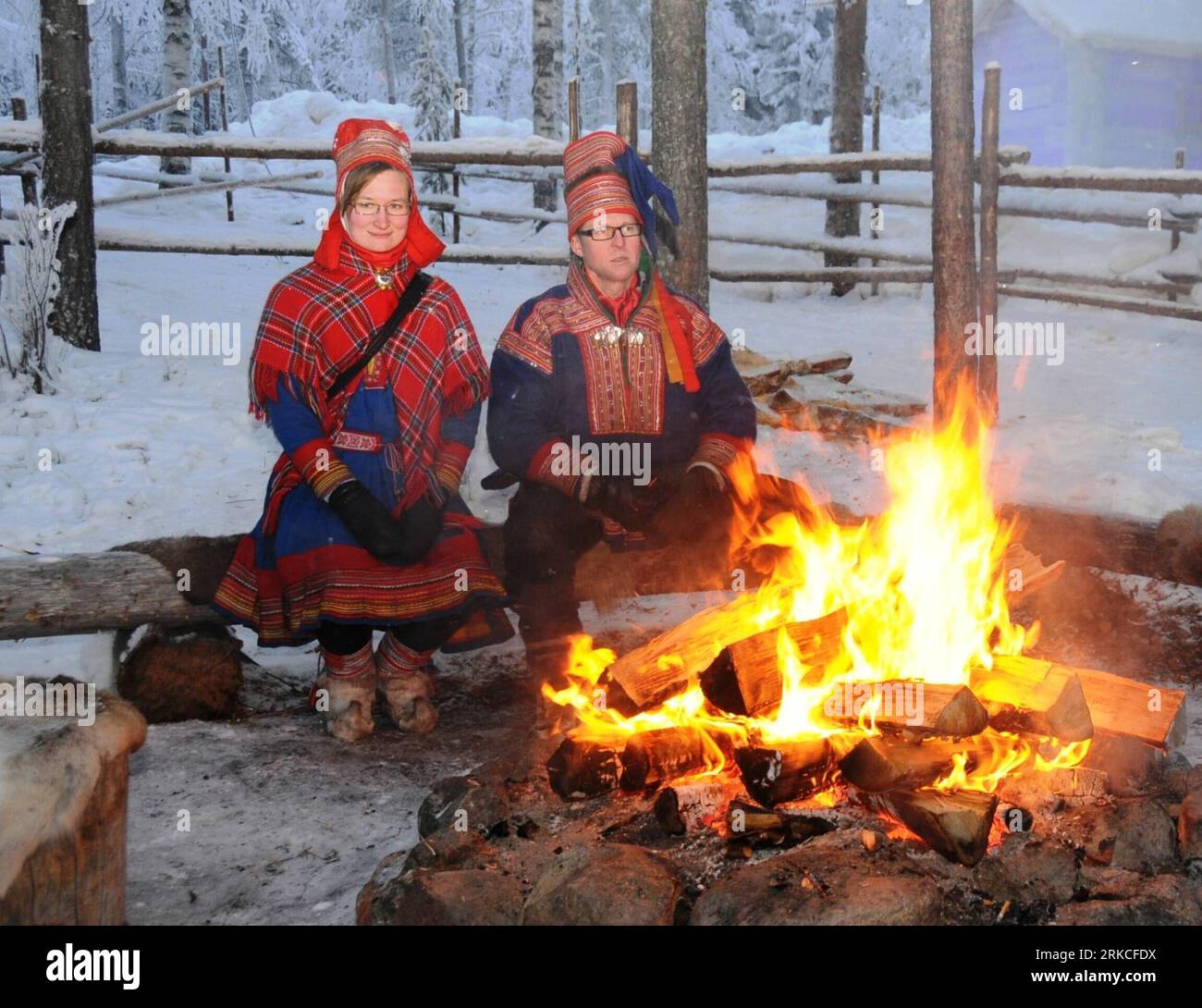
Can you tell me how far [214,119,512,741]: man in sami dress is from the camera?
3705mm

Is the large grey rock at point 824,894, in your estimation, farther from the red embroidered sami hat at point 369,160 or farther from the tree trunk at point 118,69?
the tree trunk at point 118,69

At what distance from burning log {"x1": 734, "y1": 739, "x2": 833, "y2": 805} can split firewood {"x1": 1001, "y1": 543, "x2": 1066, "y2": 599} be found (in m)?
1.58

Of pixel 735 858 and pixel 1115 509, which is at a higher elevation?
pixel 1115 509

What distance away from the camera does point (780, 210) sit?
48.3ft

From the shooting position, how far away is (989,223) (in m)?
7.00

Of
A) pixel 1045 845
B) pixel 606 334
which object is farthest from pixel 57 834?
pixel 606 334

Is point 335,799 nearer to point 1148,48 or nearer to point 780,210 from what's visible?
point 780,210

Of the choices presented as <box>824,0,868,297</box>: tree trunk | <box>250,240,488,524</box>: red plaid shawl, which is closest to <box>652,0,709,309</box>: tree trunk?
<box>250,240,488,524</box>: red plaid shawl

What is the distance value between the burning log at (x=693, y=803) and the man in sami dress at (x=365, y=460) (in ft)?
3.89

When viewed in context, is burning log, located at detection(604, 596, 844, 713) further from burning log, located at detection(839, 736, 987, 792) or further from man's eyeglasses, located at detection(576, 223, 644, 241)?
man's eyeglasses, located at detection(576, 223, 644, 241)

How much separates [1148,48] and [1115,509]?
1456 cm

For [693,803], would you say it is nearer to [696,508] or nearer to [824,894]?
[824,894]

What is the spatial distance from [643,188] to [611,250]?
0.23m

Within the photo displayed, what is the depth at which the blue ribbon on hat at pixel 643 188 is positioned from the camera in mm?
3922
